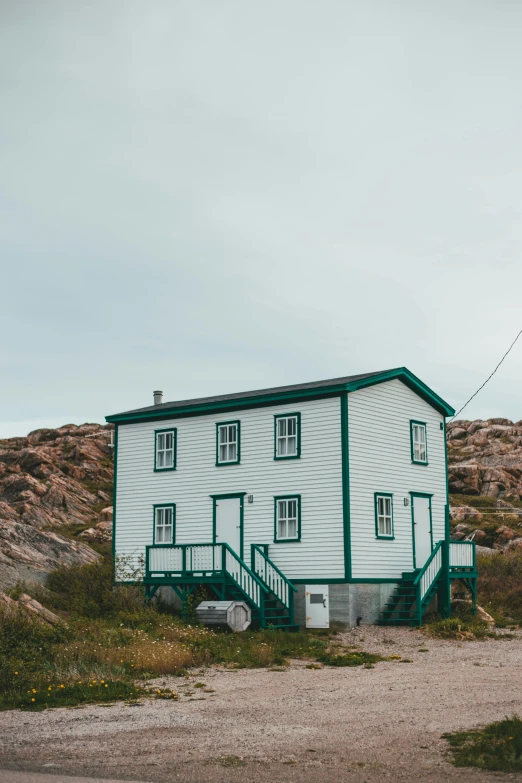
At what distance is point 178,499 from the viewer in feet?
101

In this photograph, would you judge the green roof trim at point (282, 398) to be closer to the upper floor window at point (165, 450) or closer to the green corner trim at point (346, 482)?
the upper floor window at point (165, 450)

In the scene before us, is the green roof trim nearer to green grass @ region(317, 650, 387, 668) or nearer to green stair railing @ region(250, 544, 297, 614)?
green stair railing @ region(250, 544, 297, 614)

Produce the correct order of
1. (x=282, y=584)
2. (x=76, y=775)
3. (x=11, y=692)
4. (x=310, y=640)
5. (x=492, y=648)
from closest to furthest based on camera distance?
1. (x=76, y=775)
2. (x=11, y=692)
3. (x=492, y=648)
4. (x=310, y=640)
5. (x=282, y=584)

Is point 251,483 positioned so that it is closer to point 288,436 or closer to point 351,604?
point 288,436

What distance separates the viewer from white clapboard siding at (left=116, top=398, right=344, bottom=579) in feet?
89.4

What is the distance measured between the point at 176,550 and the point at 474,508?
2784 centimetres

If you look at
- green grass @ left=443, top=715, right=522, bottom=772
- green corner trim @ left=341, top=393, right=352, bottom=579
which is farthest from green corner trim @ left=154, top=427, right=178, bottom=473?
green grass @ left=443, top=715, right=522, bottom=772

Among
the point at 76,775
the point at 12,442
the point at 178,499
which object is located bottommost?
the point at 76,775

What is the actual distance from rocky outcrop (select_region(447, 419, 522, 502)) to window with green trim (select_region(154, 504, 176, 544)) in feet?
108

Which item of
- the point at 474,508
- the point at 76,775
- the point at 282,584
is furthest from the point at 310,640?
the point at 474,508

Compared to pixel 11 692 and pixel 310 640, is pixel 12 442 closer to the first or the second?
pixel 310 640

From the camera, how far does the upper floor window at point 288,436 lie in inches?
1113

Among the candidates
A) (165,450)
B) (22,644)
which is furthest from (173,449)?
(22,644)

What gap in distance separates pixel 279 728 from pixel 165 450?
20.3m
